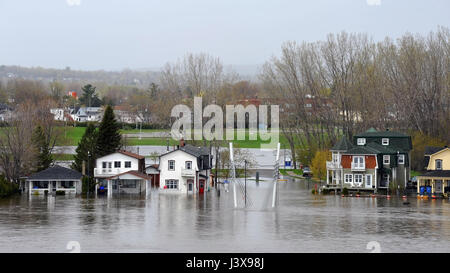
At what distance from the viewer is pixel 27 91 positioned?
18512 cm

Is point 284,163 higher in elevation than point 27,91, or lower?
lower

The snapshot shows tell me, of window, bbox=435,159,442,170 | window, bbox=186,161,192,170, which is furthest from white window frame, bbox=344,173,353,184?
window, bbox=186,161,192,170

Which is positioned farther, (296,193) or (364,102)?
(364,102)

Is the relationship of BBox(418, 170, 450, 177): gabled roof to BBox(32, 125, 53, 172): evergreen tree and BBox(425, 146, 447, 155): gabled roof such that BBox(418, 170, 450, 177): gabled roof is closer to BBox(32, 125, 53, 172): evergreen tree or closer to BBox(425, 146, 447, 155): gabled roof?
BBox(425, 146, 447, 155): gabled roof

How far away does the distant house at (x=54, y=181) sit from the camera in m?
75.0

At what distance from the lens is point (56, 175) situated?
2965 inches

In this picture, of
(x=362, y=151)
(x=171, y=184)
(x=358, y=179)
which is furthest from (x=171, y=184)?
(x=362, y=151)

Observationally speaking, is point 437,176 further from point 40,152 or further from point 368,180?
point 40,152

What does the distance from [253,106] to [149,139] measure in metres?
18.4

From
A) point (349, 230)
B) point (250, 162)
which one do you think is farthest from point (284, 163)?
point (349, 230)

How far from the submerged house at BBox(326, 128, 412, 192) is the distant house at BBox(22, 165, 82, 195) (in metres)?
24.5

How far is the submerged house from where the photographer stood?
78.7m

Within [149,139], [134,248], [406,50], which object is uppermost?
[406,50]

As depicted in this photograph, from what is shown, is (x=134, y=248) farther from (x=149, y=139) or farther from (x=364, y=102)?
(x=149, y=139)
